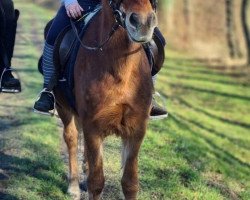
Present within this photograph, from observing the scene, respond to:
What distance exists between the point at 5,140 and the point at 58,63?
3293 millimetres

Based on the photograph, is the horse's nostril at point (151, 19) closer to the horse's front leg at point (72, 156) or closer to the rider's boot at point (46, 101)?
the rider's boot at point (46, 101)

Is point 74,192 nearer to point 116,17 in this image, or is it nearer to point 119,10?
point 116,17

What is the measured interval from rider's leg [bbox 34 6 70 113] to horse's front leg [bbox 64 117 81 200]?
1.49 feet

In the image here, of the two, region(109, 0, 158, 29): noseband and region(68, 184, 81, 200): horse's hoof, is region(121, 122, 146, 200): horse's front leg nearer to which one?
region(68, 184, 81, 200): horse's hoof

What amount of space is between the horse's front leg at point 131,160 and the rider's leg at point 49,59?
64.1 inches

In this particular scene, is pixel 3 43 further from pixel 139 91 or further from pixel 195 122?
pixel 195 122

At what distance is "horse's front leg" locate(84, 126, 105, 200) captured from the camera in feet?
20.1

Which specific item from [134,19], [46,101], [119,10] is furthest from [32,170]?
[134,19]

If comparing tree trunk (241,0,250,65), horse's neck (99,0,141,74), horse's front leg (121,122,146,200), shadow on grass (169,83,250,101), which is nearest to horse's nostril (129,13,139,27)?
horse's neck (99,0,141,74)

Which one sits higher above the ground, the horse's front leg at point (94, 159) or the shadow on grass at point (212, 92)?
the horse's front leg at point (94, 159)

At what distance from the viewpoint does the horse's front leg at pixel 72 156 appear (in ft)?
25.0

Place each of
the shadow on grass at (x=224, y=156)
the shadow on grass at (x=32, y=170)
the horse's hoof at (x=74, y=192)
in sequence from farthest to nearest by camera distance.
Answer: the shadow on grass at (x=224, y=156) → the shadow on grass at (x=32, y=170) → the horse's hoof at (x=74, y=192)

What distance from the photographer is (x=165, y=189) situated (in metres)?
8.12

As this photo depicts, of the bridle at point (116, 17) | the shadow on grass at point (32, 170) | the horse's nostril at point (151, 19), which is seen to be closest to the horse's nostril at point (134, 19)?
the horse's nostril at point (151, 19)
